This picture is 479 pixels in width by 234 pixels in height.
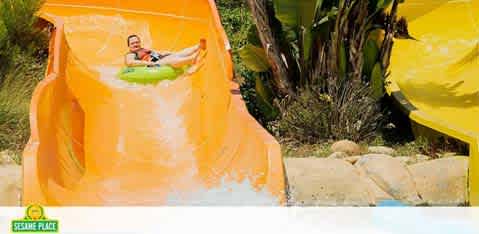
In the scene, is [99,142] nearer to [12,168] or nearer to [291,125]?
[12,168]

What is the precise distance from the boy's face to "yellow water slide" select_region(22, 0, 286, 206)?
4cm

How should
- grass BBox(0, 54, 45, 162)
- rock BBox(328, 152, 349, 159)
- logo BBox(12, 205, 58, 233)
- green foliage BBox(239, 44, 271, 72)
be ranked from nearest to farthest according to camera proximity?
logo BBox(12, 205, 58, 233) < grass BBox(0, 54, 45, 162) < rock BBox(328, 152, 349, 159) < green foliage BBox(239, 44, 271, 72)

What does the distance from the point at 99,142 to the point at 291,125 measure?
100 cm

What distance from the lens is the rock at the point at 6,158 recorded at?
4059 mm

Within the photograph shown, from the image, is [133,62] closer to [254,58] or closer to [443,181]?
[254,58]

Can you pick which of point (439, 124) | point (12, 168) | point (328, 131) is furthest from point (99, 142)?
point (439, 124)

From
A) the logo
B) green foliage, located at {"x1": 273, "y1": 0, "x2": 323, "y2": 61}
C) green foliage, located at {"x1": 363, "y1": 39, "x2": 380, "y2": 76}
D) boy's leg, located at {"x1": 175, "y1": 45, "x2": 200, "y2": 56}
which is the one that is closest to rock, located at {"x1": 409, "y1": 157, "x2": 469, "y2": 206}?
green foliage, located at {"x1": 363, "y1": 39, "x2": 380, "y2": 76}

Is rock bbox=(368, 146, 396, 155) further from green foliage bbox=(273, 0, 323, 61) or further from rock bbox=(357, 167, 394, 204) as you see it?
green foliage bbox=(273, 0, 323, 61)

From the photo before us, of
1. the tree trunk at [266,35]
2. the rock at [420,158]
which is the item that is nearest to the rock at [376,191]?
the rock at [420,158]

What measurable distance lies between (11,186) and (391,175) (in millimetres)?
1922

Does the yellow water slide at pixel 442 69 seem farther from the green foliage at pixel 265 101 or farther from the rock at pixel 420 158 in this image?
the green foliage at pixel 265 101

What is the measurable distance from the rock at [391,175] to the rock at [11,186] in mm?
1710

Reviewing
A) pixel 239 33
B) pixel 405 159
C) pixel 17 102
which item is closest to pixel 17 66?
pixel 17 102

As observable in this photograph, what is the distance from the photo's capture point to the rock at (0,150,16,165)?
13.3 ft
